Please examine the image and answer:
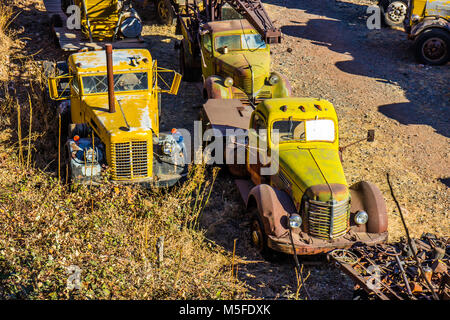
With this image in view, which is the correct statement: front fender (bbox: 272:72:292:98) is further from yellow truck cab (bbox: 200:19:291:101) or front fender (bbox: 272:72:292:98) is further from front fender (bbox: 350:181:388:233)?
front fender (bbox: 350:181:388:233)

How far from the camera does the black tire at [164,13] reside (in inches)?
749

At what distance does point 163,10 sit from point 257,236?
1270cm

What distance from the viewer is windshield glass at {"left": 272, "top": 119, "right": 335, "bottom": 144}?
9.30 metres

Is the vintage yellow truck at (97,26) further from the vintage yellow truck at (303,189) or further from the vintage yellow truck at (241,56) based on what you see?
the vintage yellow truck at (303,189)

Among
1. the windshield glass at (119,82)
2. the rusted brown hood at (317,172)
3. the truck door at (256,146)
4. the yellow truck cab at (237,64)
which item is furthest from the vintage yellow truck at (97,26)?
the rusted brown hood at (317,172)

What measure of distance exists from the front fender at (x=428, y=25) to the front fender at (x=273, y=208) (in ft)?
35.0

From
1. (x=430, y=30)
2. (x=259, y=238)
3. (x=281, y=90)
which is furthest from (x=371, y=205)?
(x=430, y=30)

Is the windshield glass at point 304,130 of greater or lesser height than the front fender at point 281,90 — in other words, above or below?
above

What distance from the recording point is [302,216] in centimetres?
855

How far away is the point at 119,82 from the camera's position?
10555 mm

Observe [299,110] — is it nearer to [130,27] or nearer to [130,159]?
[130,159]

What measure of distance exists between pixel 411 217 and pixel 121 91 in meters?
5.98

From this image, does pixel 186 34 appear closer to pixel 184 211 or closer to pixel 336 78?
pixel 336 78

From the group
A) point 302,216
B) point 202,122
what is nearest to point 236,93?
point 202,122
